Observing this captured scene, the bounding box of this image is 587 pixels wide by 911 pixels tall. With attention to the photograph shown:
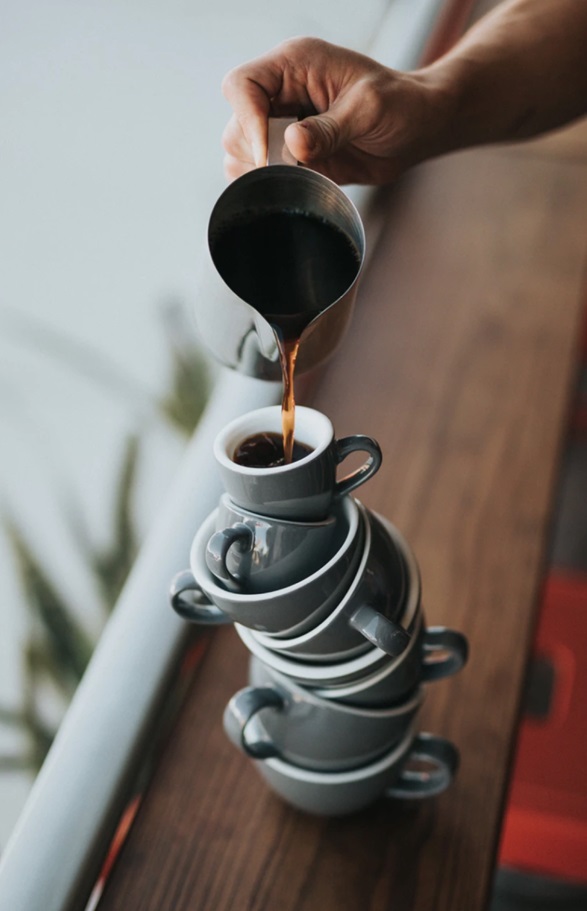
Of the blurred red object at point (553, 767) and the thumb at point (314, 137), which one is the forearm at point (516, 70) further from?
the blurred red object at point (553, 767)

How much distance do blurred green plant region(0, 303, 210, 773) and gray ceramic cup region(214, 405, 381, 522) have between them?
438mm

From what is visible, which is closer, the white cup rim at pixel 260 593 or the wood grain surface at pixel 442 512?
the white cup rim at pixel 260 593

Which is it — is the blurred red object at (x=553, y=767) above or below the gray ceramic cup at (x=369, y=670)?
below

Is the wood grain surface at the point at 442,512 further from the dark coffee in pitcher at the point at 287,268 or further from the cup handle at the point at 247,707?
the dark coffee in pitcher at the point at 287,268

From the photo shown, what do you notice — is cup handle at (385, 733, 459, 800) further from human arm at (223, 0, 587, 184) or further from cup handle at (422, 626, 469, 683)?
human arm at (223, 0, 587, 184)

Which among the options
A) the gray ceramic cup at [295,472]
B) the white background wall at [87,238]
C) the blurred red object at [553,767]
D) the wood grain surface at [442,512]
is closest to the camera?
the gray ceramic cup at [295,472]

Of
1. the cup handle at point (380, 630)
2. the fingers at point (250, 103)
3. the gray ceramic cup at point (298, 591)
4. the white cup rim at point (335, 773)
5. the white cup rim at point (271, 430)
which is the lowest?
the white cup rim at point (335, 773)

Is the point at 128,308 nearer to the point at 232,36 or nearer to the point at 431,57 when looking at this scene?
the point at 232,36

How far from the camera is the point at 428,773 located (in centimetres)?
85

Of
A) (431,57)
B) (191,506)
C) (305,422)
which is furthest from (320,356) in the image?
(431,57)

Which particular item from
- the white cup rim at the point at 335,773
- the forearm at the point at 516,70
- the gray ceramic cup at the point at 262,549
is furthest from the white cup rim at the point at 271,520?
the forearm at the point at 516,70

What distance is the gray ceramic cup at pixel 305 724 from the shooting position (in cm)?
73

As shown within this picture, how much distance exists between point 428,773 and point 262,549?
36 centimetres

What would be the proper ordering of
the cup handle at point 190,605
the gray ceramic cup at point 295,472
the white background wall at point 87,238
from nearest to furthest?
the gray ceramic cup at point 295,472 < the cup handle at point 190,605 < the white background wall at point 87,238
